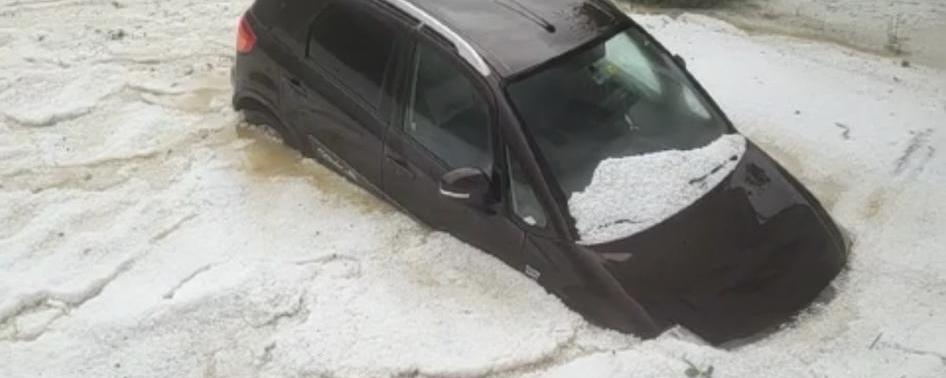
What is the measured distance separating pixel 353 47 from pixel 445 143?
97 centimetres

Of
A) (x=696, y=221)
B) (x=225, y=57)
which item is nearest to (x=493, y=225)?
(x=696, y=221)

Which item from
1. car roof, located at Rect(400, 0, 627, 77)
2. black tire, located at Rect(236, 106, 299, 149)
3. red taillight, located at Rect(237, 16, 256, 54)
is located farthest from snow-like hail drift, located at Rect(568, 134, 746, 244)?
red taillight, located at Rect(237, 16, 256, 54)

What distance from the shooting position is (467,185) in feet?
14.4

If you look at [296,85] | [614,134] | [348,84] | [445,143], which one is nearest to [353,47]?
[348,84]

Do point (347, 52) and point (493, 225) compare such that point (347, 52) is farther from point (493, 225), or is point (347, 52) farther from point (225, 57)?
point (225, 57)

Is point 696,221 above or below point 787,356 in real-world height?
above

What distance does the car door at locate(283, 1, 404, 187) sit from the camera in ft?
16.7

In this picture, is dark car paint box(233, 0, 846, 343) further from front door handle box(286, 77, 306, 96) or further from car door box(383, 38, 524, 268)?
front door handle box(286, 77, 306, 96)

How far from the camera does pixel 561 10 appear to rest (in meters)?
4.96

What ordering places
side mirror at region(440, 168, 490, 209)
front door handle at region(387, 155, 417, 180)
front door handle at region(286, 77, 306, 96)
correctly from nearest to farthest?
side mirror at region(440, 168, 490, 209)
front door handle at region(387, 155, 417, 180)
front door handle at region(286, 77, 306, 96)

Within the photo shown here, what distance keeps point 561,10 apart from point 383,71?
1125 millimetres

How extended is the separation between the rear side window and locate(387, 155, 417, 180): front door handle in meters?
0.35

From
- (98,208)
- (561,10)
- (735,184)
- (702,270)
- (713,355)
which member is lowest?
(98,208)

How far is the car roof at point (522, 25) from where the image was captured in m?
4.60
